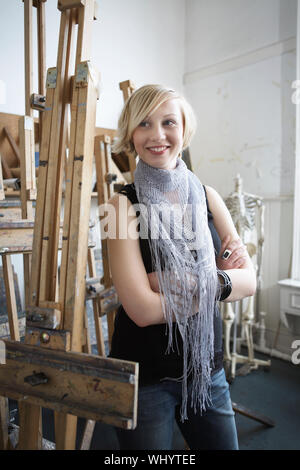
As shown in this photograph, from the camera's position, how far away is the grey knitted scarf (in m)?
0.90

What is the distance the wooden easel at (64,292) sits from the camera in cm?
75

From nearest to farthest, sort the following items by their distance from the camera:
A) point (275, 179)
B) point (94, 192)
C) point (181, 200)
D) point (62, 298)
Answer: point (62, 298)
point (181, 200)
point (94, 192)
point (275, 179)

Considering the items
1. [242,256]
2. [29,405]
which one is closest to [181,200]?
[242,256]

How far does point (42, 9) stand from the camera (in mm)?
1528

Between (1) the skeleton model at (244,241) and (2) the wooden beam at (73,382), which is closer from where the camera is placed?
(2) the wooden beam at (73,382)

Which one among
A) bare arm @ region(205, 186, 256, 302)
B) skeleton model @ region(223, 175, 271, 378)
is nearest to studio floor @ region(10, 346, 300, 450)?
skeleton model @ region(223, 175, 271, 378)

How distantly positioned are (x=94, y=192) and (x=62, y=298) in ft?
6.05

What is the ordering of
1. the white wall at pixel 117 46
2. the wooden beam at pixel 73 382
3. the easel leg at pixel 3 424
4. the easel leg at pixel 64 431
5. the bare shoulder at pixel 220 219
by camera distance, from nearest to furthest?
the wooden beam at pixel 73 382, the easel leg at pixel 64 431, the bare shoulder at pixel 220 219, the easel leg at pixel 3 424, the white wall at pixel 117 46

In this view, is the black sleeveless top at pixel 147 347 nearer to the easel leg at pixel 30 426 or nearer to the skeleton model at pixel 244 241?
the easel leg at pixel 30 426

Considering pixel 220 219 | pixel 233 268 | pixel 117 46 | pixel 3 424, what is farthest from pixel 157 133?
pixel 117 46

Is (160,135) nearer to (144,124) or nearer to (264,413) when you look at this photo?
(144,124)

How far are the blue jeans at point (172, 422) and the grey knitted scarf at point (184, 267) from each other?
0.11 feet

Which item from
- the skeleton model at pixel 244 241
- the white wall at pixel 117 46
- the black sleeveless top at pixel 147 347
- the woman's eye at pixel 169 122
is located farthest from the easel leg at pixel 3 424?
the white wall at pixel 117 46
